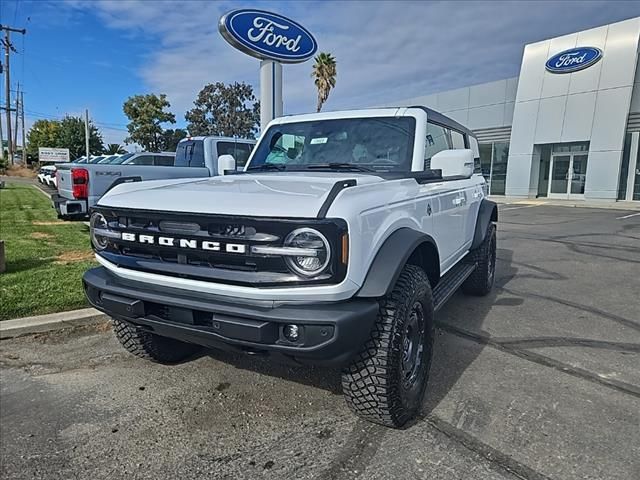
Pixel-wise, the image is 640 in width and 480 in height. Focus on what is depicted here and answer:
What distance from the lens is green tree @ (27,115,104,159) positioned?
167 ft

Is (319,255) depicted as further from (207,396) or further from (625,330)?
(625,330)

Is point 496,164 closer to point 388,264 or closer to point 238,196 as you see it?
point 388,264

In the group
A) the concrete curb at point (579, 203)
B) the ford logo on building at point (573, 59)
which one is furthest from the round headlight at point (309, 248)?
the ford logo on building at point (573, 59)

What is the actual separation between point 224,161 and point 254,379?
2076 millimetres

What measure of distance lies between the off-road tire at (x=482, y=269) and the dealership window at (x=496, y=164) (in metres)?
22.0

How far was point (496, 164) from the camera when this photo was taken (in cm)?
2644

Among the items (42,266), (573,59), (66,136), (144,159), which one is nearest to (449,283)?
(42,266)

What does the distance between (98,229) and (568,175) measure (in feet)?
81.7

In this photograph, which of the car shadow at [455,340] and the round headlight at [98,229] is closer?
the round headlight at [98,229]

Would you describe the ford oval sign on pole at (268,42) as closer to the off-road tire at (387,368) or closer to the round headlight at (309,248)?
the off-road tire at (387,368)

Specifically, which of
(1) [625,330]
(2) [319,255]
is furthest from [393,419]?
(1) [625,330]

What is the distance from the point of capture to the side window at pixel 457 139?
474 cm

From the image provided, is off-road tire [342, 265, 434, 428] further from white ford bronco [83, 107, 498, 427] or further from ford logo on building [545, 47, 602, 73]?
ford logo on building [545, 47, 602, 73]

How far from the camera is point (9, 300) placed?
14.7 ft
